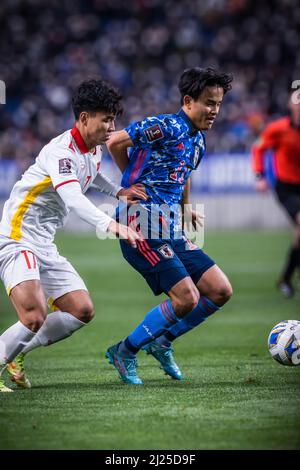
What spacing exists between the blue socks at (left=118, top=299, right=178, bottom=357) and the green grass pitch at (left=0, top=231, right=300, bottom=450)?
0.99 ft

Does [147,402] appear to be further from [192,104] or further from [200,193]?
[200,193]

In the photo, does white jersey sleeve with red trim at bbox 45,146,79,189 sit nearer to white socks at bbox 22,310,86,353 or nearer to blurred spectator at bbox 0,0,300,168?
white socks at bbox 22,310,86,353

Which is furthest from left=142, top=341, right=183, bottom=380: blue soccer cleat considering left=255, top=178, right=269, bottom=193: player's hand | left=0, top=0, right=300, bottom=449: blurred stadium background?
left=255, top=178, right=269, bottom=193: player's hand

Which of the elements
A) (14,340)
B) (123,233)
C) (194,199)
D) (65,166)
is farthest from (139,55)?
(123,233)

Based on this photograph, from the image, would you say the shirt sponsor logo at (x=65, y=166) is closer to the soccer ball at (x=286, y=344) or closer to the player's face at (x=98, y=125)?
the player's face at (x=98, y=125)

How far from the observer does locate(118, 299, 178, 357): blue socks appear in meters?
6.11

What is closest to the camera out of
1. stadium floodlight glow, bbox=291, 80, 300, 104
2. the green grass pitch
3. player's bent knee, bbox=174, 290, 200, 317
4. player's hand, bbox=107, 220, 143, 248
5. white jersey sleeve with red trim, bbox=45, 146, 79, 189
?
the green grass pitch

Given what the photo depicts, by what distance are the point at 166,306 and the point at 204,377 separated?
65 centimetres

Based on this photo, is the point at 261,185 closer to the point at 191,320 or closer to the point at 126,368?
the point at 191,320

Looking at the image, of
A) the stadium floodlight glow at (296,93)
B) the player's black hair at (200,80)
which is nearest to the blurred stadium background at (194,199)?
the player's black hair at (200,80)

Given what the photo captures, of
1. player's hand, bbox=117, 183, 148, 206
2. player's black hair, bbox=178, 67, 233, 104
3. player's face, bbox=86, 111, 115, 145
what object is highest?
player's black hair, bbox=178, 67, 233, 104

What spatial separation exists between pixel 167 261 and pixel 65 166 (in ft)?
3.34

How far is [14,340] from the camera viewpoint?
5719 mm
